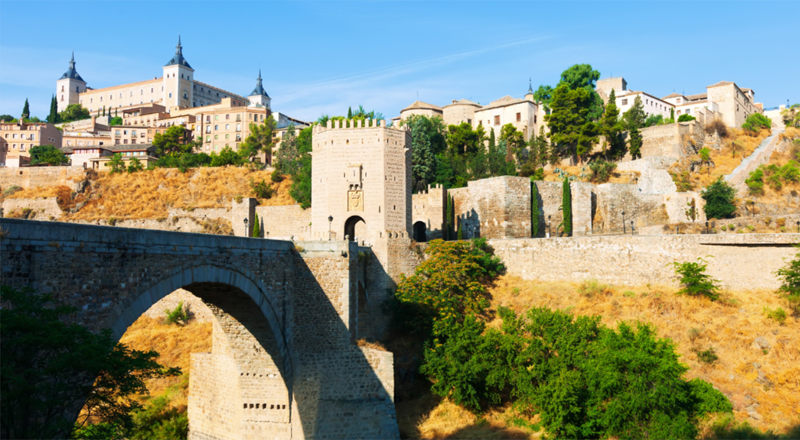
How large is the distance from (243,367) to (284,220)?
22.8 m

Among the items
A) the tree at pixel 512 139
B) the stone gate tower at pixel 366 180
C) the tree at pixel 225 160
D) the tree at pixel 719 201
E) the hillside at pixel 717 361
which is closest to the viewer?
the hillside at pixel 717 361

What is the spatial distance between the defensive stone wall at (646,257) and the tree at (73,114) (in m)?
96.5

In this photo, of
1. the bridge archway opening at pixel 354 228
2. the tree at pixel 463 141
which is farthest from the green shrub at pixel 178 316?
the tree at pixel 463 141

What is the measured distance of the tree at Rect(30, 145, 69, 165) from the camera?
62197mm

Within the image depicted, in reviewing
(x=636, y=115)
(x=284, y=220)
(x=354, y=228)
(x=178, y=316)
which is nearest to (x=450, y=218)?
(x=354, y=228)

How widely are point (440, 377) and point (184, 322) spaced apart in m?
14.2

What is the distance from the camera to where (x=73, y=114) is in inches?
4048

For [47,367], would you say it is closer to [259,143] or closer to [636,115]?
[636,115]

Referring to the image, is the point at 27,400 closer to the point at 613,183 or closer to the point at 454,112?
the point at 613,183

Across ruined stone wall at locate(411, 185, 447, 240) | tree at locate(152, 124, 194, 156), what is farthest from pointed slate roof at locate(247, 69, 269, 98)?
ruined stone wall at locate(411, 185, 447, 240)

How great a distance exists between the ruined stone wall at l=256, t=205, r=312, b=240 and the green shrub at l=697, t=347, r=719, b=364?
84.7ft

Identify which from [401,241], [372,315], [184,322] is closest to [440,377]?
[372,315]

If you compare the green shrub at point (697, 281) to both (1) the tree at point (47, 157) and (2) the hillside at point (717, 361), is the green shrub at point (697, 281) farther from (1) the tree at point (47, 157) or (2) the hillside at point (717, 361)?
(1) the tree at point (47, 157)

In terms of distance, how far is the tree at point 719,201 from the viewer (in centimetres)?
3669
